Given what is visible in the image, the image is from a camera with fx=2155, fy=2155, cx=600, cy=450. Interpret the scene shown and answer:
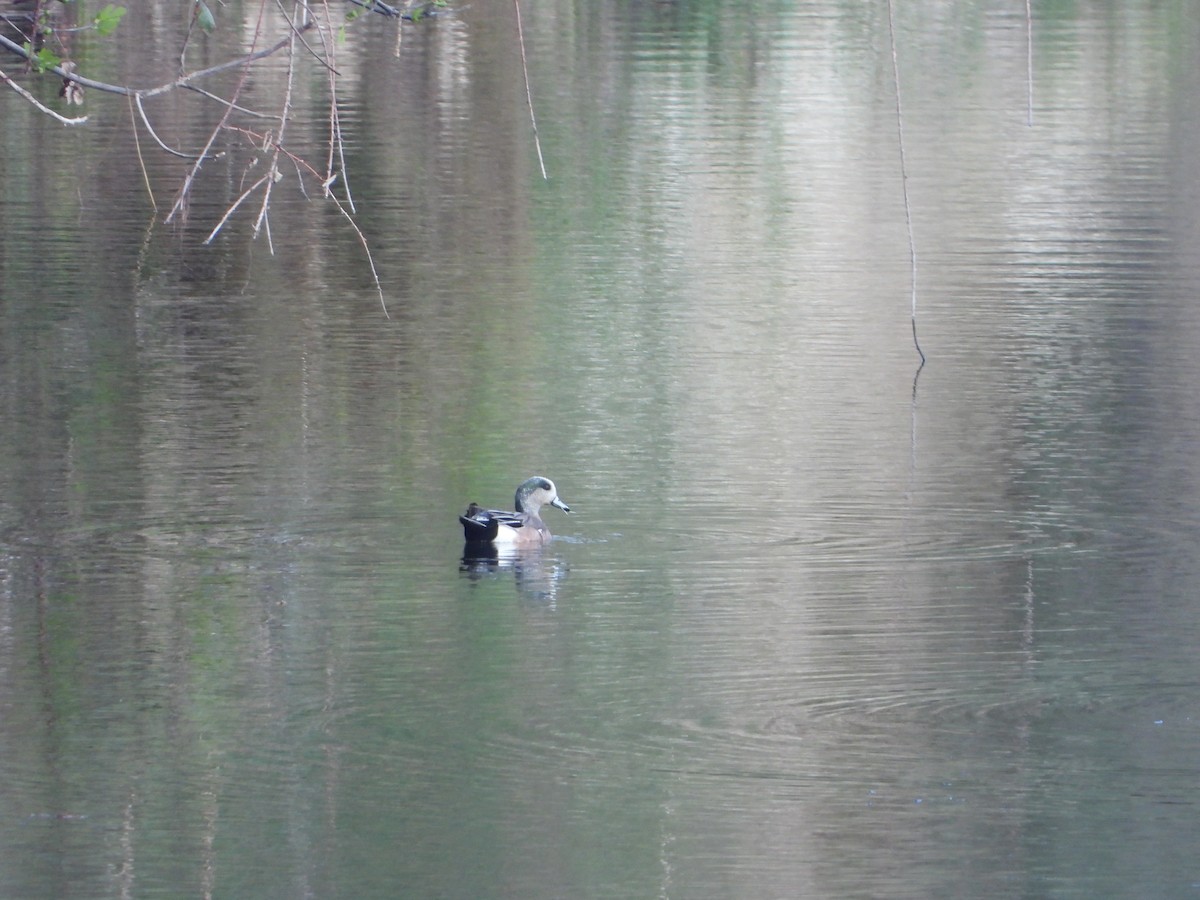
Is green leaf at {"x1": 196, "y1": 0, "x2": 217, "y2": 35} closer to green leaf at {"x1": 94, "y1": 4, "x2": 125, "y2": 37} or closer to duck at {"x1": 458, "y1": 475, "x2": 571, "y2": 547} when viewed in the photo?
green leaf at {"x1": 94, "y1": 4, "x2": 125, "y2": 37}

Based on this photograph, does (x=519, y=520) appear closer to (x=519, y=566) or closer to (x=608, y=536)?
(x=519, y=566)

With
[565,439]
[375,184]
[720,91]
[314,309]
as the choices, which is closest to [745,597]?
[565,439]

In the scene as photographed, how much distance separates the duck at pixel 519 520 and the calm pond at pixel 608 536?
0.13m

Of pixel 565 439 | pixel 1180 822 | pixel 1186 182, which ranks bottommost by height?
pixel 1180 822

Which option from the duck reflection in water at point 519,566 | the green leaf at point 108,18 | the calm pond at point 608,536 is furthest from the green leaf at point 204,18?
the duck reflection in water at point 519,566

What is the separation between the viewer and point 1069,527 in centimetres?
973

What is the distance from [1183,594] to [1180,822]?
246 cm

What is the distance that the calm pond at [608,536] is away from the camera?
631 cm

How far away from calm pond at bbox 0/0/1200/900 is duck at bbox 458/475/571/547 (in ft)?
0.43

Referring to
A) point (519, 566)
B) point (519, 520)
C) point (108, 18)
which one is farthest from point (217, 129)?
point (519, 520)

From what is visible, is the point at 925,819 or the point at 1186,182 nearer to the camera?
the point at 925,819

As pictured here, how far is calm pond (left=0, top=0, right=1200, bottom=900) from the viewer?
6.31m

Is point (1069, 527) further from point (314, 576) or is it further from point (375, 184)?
point (375, 184)

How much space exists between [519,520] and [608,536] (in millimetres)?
440
